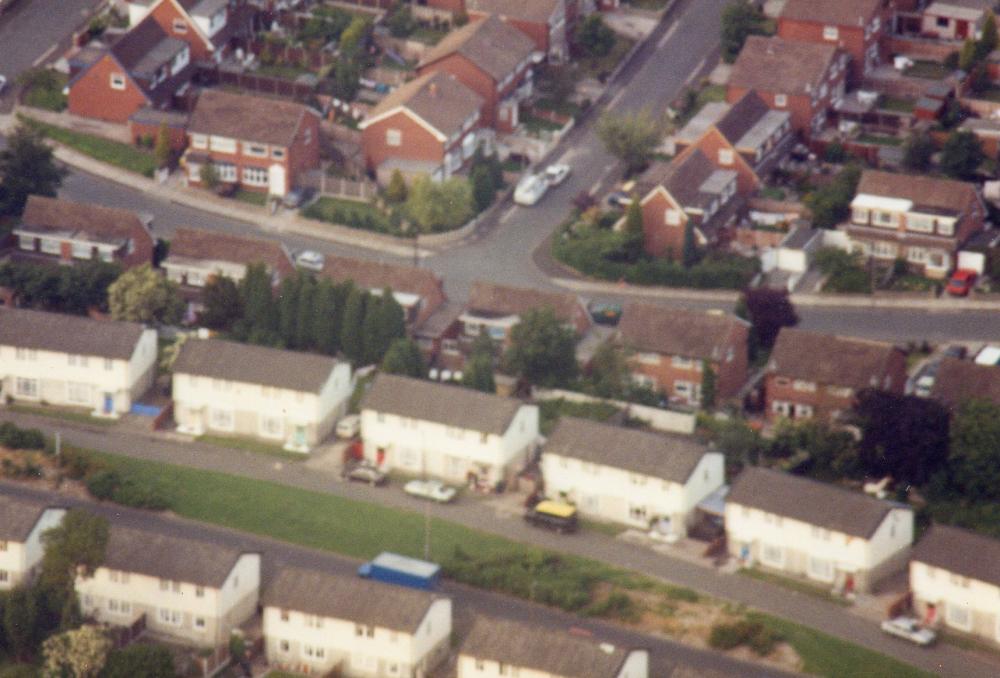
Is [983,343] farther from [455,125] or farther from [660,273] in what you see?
[455,125]

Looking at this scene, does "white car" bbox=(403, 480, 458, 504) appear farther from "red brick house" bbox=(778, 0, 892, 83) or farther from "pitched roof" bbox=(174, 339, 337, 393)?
"red brick house" bbox=(778, 0, 892, 83)

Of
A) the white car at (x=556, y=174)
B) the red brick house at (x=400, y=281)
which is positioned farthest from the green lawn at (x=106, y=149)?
the white car at (x=556, y=174)

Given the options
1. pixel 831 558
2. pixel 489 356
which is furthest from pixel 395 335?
pixel 831 558

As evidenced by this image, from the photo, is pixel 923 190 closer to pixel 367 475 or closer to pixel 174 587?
pixel 367 475

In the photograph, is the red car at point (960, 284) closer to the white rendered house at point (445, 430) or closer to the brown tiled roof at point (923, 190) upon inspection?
the brown tiled roof at point (923, 190)


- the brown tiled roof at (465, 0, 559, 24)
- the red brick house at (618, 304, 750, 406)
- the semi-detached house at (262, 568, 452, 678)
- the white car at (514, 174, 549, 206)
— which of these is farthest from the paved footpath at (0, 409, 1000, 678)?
the brown tiled roof at (465, 0, 559, 24)

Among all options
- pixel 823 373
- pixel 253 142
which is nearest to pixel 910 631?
pixel 823 373
